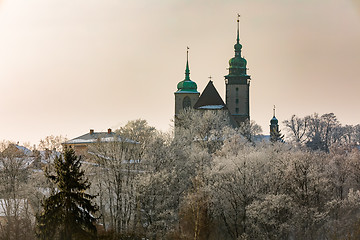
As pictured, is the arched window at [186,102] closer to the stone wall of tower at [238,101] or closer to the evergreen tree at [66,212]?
the stone wall of tower at [238,101]

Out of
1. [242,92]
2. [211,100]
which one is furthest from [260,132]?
[242,92]

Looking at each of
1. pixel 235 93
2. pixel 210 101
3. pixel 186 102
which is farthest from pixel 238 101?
pixel 210 101

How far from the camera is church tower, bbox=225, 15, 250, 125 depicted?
94.8 meters

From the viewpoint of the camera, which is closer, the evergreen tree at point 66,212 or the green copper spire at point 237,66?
the evergreen tree at point 66,212

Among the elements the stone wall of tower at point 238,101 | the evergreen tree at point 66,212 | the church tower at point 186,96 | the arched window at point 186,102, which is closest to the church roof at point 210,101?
the stone wall of tower at point 238,101

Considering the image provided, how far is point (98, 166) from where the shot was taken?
175 feet

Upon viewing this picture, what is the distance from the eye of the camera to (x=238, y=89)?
95.2m

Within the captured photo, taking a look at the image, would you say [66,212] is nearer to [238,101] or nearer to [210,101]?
[210,101]

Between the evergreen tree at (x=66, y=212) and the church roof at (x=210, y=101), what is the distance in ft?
160

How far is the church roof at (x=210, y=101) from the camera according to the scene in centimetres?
8669

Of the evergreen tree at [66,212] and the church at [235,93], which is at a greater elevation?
the church at [235,93]

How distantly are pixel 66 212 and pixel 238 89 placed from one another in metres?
59.8

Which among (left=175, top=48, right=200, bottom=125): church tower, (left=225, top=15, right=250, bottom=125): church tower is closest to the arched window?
(left=175, top=48, right=200, bottom=125): church tower

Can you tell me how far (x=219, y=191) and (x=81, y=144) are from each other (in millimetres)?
42721
